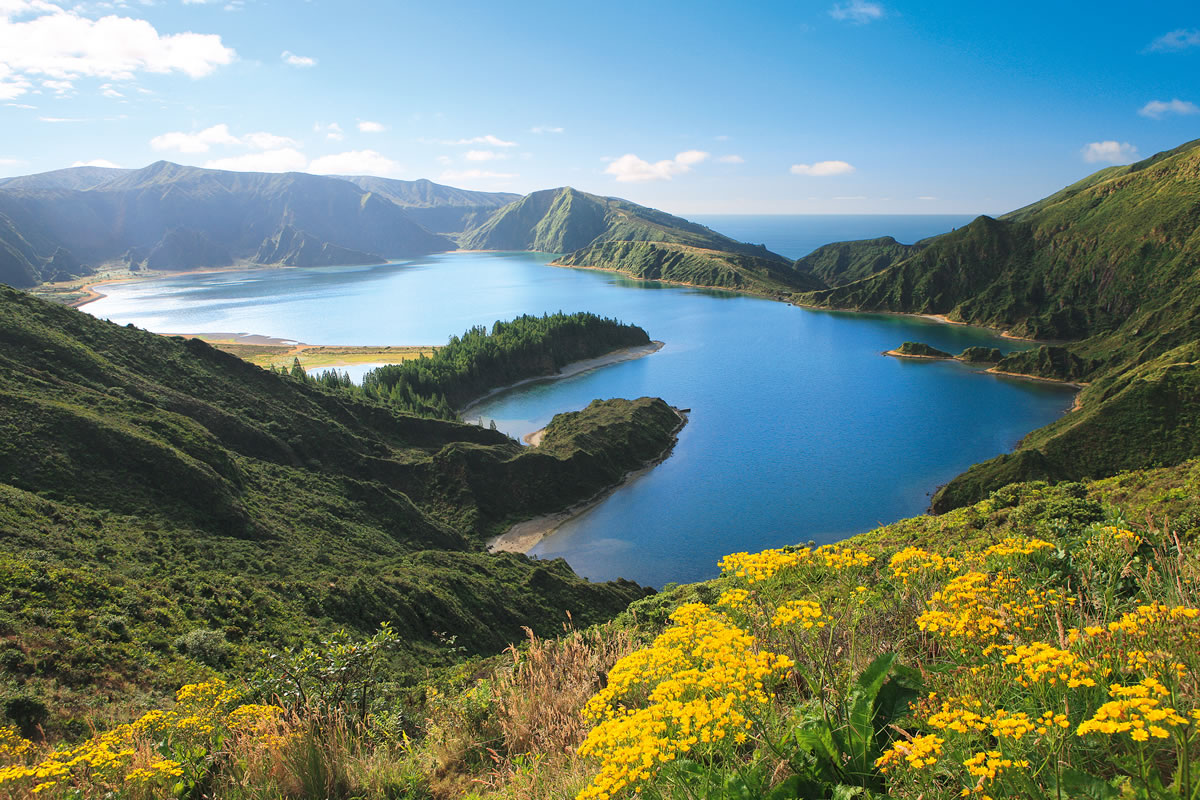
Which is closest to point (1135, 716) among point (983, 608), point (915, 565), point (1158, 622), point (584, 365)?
point (1158, 622)

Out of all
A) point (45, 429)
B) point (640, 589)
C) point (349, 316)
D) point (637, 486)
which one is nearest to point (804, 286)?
point (349, 316)

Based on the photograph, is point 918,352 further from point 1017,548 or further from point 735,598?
point 735,598

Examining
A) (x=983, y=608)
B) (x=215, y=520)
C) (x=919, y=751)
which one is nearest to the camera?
(x=919, y=751)

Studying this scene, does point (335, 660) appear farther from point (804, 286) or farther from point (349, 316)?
point (804, 286)

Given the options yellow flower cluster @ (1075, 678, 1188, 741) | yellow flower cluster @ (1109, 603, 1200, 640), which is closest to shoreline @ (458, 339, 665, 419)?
yellow flower cluster @ (1109, 603, 1200, 640)

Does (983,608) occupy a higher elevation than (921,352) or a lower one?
lower

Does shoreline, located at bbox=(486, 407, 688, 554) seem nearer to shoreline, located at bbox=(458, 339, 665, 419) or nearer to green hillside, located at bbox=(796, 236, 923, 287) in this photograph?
shoreline, located at bbox=(458, 339, 665, 419)
